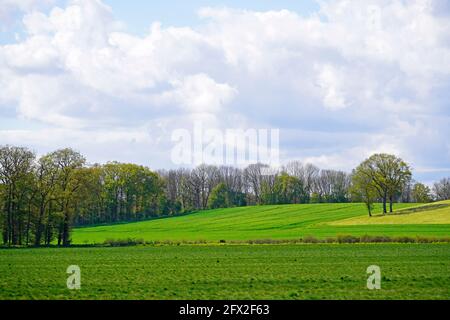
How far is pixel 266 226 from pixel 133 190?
37.2 m

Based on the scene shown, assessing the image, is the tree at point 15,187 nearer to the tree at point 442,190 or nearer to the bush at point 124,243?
the bush at point 124,243

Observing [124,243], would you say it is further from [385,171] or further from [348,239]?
[385,171]

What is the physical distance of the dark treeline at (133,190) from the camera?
77500 millimetres

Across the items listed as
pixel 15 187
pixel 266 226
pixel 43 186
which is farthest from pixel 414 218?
pixel 15 187

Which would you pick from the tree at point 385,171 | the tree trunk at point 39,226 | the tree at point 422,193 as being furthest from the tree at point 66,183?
the tree at point 422,193

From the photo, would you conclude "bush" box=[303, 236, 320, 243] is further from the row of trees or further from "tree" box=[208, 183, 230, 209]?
"tree" box=[208, 183, 230, 209]

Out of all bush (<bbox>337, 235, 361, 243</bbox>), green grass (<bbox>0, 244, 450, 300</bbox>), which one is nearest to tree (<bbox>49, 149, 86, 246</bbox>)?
bush (<bbox>337, 235, 361, 243</bbox>)

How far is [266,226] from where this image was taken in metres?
104

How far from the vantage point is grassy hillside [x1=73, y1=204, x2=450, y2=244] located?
275ft

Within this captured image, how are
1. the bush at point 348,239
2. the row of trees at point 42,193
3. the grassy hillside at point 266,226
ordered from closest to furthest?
the bush at point 348,239
the row of trees at point 42,193
the grassy hillside at point 266,226

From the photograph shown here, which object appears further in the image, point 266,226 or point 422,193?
point 422,193

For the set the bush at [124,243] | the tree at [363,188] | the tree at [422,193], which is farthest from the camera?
the tree at [422,193]

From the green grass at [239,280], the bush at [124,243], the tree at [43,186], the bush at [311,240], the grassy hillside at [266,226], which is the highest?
the tree at [43,186]

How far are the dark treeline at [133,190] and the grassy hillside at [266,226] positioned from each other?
5723 millimetres
